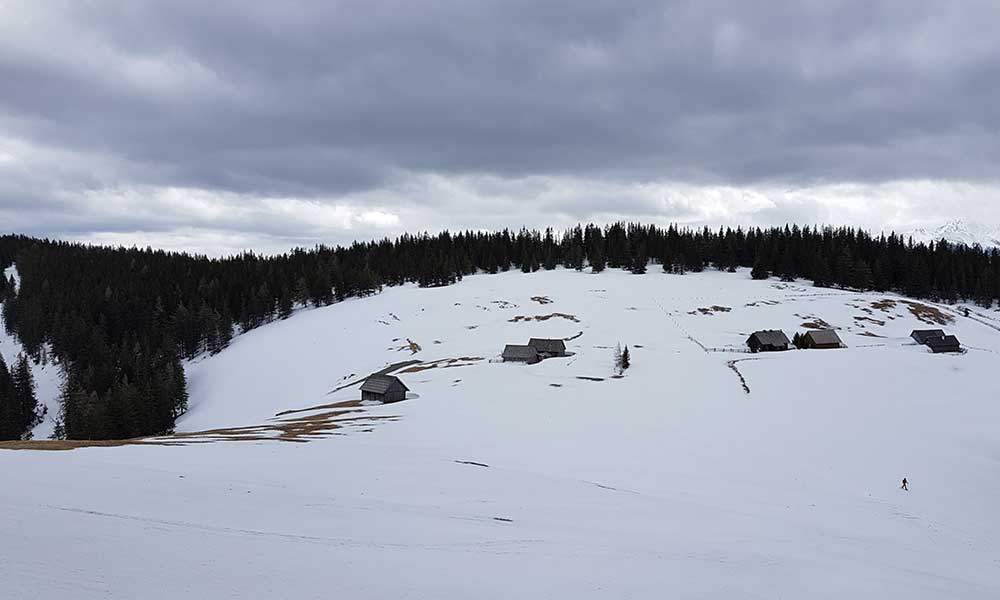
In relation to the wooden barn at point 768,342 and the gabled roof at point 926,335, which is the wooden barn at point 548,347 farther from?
the gabled roof at point 926,335

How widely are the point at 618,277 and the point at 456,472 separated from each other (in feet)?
Result: 359

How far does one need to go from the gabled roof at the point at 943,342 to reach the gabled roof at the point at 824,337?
9.33 metres

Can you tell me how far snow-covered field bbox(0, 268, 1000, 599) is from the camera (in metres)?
11.9

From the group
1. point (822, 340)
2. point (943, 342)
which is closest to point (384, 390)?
point (822, 340)

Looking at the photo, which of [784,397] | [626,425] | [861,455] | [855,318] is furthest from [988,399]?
[855,318]

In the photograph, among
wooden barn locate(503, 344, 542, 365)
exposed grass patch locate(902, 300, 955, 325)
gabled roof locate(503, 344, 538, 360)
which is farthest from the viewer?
exposed grass patch locate(902, 300, 955, 325)

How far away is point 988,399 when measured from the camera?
142ft

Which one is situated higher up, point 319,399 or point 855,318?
point 855,318

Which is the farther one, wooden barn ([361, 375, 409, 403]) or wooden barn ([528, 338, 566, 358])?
wooden barn ([528, 338, 566, 358])

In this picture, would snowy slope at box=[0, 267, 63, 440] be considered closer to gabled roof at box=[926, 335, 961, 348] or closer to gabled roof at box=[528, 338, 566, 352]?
gabled roof at box=[528, 338, 566, 352]

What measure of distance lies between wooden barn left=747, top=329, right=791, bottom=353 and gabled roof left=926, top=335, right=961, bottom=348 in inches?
625

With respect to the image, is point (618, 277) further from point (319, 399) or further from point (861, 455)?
point (861, 455)

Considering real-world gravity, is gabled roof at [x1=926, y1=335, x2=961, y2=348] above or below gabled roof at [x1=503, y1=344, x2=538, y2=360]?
above

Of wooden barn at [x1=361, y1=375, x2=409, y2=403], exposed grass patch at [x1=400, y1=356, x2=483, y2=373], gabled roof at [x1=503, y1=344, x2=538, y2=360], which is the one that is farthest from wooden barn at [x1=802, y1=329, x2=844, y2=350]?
wooden barn at [x1=361, y1=375, x2=409, y2=403]
